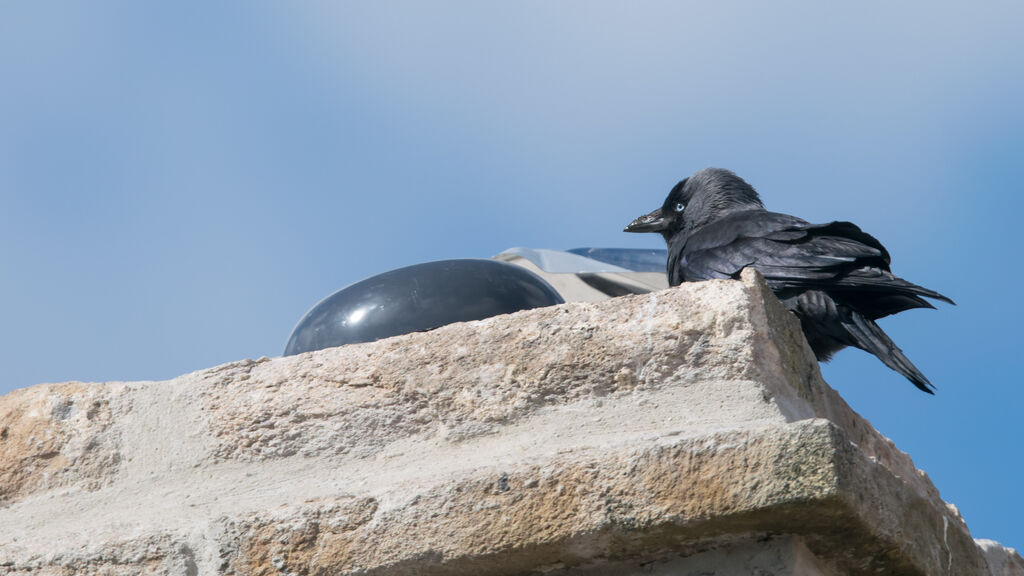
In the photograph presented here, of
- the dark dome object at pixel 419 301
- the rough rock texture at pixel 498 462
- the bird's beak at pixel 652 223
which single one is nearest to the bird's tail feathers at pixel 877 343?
the dark dome object at pixel 419 301

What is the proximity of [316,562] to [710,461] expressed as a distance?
587mm

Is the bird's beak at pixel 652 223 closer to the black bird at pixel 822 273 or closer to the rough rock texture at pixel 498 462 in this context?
the black bird at pixel 822 273

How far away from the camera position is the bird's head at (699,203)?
465cm

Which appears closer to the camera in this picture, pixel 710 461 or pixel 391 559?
pixel 710 461

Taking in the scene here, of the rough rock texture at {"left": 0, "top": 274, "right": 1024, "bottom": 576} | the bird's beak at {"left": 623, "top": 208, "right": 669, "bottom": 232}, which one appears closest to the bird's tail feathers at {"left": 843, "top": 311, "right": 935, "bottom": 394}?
the rough rock texture at {"left": 0, "top": 274, "right": 1024, "bottom": 576}

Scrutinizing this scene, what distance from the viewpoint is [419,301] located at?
2.60 metres

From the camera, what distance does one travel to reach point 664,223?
15.7ft

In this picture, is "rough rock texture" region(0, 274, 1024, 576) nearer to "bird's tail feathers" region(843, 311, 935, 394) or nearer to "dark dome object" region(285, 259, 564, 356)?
"dark dome object" region(285, 259, 564, 356)

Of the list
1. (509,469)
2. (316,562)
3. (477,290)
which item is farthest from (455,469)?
(477,290)

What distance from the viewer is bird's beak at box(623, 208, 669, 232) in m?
4.78

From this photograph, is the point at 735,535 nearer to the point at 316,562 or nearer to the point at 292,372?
the point at 316,562

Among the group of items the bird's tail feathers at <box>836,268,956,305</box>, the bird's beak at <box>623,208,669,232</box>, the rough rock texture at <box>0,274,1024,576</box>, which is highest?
the bird's beak at <box>623,208,669,232</box>

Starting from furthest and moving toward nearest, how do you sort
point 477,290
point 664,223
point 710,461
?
point 664,223 → point 477,290 → point 710,461

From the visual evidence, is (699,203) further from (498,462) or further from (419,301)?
(498,462)
